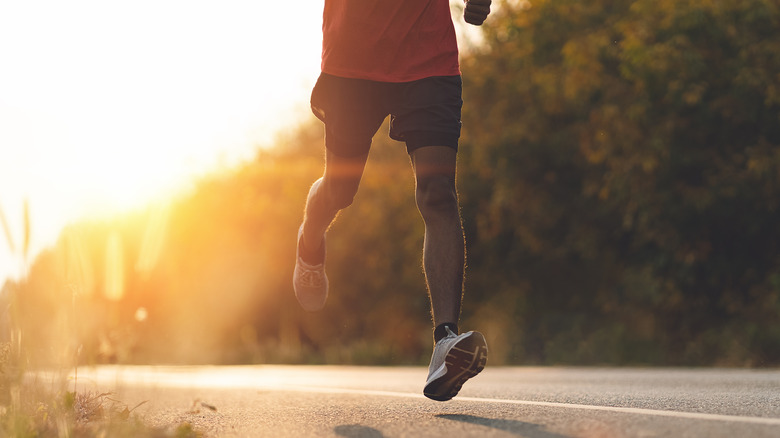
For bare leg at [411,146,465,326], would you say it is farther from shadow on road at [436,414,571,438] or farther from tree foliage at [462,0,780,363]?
tree foliage at [462,0,780,363]

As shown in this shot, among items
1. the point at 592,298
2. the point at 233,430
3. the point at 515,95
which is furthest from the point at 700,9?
the point at 233,430

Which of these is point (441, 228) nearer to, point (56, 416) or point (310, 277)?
point (310, 277)

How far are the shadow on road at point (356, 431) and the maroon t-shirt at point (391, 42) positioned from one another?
1.58 m

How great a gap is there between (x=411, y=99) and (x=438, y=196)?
447mm

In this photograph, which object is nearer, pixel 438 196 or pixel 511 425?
pixel 511 425

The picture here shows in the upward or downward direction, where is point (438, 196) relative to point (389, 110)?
downward

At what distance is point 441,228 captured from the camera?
4.06 metres

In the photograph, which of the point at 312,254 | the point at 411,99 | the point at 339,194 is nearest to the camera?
the point at 411,99

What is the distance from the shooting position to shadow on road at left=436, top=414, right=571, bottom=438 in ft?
9.41

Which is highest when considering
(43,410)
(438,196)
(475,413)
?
(438,196)

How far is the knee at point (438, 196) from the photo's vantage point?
4055 millimetres

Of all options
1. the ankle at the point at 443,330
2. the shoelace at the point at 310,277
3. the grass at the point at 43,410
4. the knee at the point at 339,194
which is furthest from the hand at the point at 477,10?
the grass at the point at 43,410

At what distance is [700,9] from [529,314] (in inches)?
305

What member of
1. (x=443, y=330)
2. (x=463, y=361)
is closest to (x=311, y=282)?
(x=443, y=330)
